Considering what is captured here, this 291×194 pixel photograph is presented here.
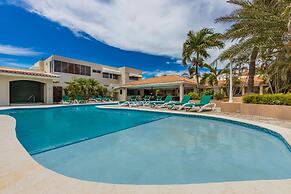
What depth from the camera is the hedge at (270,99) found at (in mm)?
11122

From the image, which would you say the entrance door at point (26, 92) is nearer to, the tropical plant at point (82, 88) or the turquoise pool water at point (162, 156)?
the tropical plant at point (82, 88)

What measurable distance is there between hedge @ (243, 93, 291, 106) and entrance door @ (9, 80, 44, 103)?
27.2 meters

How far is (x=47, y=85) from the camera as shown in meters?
25.2

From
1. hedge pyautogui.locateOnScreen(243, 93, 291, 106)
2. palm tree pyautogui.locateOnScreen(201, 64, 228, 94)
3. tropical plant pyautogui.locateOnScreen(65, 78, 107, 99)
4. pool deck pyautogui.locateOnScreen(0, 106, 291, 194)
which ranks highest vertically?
palm tree pyautogui.locateOnScreen(201, 64, 228, 94)

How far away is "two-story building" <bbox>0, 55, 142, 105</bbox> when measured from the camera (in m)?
22.1

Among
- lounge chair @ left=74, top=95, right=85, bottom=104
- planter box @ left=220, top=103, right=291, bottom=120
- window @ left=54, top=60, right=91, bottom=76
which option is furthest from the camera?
window @ left=54, top=60, right=91, bottom=76

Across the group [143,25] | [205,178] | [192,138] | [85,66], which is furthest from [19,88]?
[205,178]

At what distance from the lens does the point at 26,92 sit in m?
28.2

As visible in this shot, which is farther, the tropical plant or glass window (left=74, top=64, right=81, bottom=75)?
glass window (left=74, top=64, right=81, bottom=75)

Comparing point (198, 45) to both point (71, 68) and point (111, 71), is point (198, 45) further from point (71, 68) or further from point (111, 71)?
point (71, 68)

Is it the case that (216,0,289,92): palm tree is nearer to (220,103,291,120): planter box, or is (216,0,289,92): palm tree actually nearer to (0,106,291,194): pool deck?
(220,103,291,120): planter box

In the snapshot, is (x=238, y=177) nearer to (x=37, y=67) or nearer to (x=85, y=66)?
(x=85, y=66)

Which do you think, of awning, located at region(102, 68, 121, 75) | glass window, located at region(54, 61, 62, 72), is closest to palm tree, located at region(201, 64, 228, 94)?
awning, located at region(102, 68, 121, 75)

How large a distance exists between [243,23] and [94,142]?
44.9 feet
